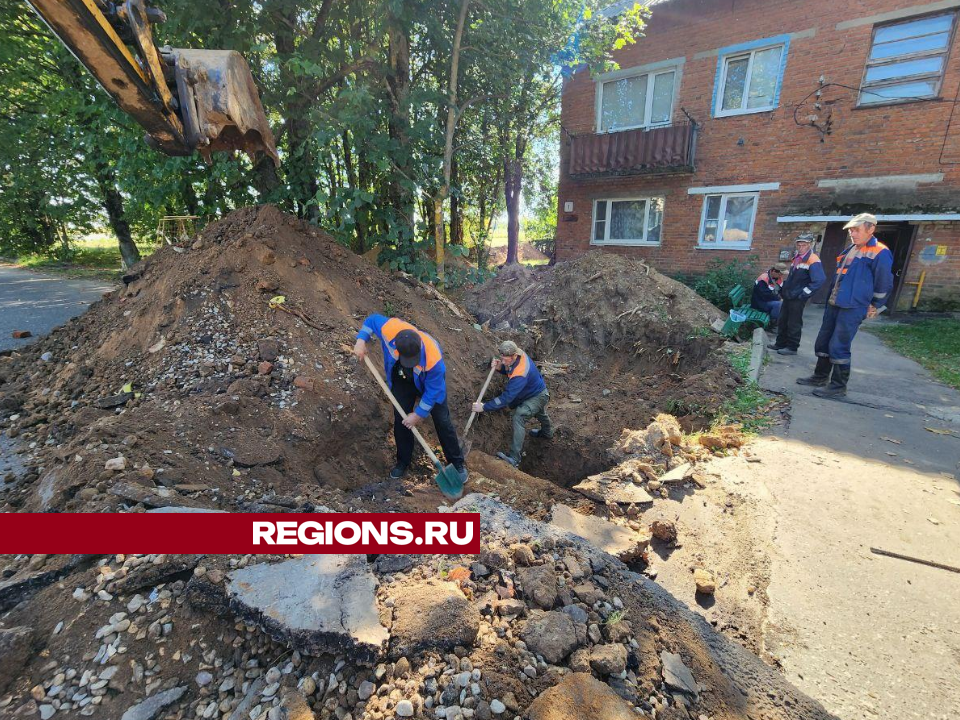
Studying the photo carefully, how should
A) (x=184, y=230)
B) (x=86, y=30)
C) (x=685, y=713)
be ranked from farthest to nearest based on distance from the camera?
(x=184, y=230) → (x=86, y=30) → (x=685, y=713)

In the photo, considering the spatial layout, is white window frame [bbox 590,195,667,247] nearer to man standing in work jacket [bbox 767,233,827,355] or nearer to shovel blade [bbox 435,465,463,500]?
man standing in work jacket [bbox 767,233,827,355]

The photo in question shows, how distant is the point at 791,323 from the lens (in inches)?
260

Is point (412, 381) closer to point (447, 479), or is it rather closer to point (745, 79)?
point (447, 479)

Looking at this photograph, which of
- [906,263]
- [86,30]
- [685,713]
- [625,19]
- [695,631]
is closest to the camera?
[685,713]

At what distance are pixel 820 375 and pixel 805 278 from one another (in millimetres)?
1938

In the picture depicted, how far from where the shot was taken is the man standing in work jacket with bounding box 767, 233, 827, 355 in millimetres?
6434

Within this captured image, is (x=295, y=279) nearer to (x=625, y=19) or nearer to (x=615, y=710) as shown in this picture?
(x=615, y=710)

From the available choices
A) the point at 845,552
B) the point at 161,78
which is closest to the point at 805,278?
the point at 845,552

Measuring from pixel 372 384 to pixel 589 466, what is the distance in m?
2.63

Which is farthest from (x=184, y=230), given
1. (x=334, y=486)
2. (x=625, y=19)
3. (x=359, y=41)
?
(x=625, y=19)

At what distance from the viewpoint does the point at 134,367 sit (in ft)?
13.5

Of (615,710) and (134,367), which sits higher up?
(134,367)

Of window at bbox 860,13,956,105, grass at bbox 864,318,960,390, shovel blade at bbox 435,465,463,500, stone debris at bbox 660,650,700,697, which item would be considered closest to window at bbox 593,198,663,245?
window at bbox 860,13,956,105

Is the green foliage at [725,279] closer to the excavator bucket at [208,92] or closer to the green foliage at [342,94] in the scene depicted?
the green foliage at [342,94]
